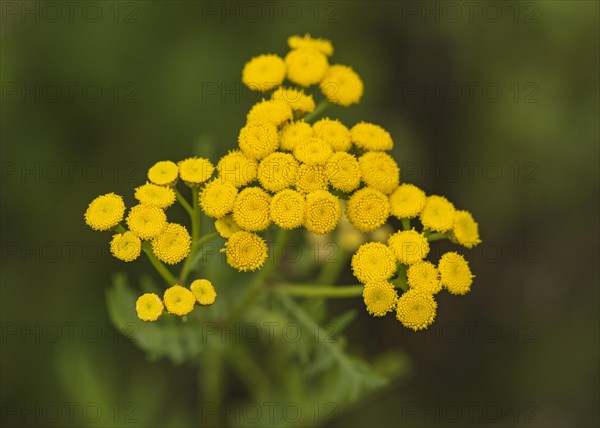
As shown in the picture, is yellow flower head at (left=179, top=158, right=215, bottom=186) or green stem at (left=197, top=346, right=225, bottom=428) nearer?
yellow flower head at (left=179, top=158, right=215, bottom=186)

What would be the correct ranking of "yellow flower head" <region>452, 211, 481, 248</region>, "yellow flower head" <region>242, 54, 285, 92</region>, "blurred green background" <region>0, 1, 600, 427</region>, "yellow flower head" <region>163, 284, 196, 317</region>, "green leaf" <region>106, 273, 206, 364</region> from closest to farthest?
"yellow flower head" <region>163, 284, 196, 317</region> → "yellow flower head" <region>452, 211, 481, 248</region> → "yellow flower head" <region>242, 54, 285, 92</region> → "green leaf" <region>106, 273, 206, 364</region> → "blurred green background" <region>0, 1, 600, 427</region>

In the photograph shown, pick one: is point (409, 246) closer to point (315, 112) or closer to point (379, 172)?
point (379, 172)

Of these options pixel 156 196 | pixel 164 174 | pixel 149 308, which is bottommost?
pixel 149 308

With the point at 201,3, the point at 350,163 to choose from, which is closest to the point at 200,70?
the point at 201,3

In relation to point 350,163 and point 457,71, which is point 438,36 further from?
point 350,163

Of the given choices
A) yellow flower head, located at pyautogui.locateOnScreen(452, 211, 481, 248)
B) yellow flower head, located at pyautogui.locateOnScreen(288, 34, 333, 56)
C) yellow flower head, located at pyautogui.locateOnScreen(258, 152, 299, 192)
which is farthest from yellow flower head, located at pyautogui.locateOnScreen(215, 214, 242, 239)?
yellow flower head, located at pyautogui.locateOnScreen(288, 34, 333, 56)

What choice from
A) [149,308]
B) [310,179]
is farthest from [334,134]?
[149,308]

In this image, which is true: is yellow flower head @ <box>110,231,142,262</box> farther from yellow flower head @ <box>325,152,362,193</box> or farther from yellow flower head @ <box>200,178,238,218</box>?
yellow flower head @ <box>325,152,362,193</box>
